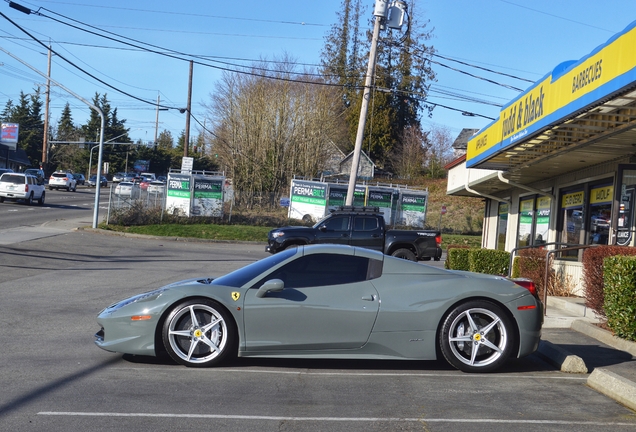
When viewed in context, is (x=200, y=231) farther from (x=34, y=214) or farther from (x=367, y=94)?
(x=367, y=94)

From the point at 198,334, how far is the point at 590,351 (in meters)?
4.78

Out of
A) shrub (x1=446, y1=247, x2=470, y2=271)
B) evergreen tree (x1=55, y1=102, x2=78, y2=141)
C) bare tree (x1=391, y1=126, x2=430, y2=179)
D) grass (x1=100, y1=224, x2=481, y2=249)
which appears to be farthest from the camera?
evergreen tree (x1=55, y1=102, x2=78, y2=141)

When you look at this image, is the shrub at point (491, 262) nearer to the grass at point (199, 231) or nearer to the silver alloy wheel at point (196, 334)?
the silver alloy wheel at point (196, 334)

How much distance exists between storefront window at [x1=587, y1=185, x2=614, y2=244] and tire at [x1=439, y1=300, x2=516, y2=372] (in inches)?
271

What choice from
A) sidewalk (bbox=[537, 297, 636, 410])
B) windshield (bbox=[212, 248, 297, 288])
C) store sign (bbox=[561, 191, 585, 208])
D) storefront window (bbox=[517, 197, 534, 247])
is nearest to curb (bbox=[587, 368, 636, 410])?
sidewalk (bbox=[537, 297, 636, 410])

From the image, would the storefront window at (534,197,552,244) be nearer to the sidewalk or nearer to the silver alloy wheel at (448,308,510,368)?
the sidewalk

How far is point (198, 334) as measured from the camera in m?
6.95

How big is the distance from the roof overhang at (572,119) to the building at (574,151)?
1 centimetres

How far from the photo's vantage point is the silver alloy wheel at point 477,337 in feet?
23.1

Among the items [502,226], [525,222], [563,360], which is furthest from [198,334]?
[502,226]

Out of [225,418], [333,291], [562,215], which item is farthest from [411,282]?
[562,215]

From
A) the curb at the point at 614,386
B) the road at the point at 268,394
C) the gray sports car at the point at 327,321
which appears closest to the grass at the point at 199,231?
the road at the point at 268,394

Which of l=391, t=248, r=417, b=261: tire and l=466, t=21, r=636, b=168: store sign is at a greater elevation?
l=466, t=21, r=636, b=168: store sign

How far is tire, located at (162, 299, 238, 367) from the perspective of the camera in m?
6.93
